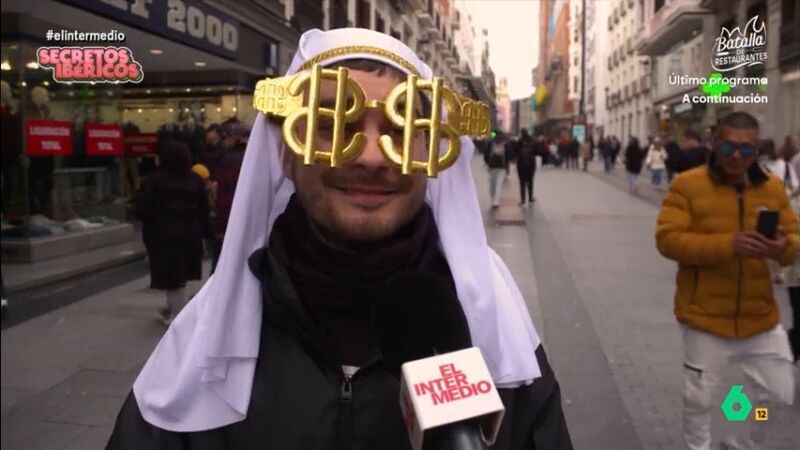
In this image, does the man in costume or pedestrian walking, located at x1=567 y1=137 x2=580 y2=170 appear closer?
the man in costume

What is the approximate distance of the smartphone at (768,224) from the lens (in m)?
2.90

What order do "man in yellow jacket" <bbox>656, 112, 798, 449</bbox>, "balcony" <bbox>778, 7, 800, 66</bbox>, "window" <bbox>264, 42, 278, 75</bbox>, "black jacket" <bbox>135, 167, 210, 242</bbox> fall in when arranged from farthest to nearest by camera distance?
"black jacket" <bbox>135, 167, 210, 242</bbox> < "man in yellow jacket" <bbox>656, 112, 798, 449</bbox> < "window" <bbox>264, 42, 278, 75</bbox> < "balcony" <bbox>778, 7, 800, 66</bbox>

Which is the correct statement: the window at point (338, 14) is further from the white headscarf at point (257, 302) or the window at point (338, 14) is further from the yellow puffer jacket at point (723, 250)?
the yellow puffer jacket at point (723, 250)

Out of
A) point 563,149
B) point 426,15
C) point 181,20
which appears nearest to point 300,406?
point 181,20

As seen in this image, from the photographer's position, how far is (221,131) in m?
3.03

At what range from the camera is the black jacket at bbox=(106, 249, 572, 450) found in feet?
4.40

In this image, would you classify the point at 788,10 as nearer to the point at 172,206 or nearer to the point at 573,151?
the point at 172,206

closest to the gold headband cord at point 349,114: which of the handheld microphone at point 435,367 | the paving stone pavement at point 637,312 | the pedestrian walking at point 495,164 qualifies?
the handheld microphone at point 435,367

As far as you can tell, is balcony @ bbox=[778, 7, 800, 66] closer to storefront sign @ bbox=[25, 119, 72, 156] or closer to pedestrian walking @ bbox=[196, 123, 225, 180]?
pedestrian walking @ bbox=[196, 123, 225, 180]

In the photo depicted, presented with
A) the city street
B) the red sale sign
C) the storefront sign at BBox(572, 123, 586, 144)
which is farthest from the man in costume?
the storefront sign at BBox(572, 123, 586, 144)

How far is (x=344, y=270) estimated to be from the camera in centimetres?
138

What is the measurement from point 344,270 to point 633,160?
1488cm

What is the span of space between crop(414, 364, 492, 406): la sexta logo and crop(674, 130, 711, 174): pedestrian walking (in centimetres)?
355

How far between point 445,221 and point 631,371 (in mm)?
3783
